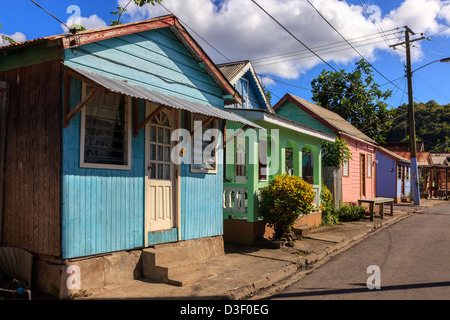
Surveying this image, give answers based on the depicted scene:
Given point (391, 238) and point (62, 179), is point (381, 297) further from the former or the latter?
point (391, 238)

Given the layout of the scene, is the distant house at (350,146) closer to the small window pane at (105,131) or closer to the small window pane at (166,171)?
the small window pane at (166,171)

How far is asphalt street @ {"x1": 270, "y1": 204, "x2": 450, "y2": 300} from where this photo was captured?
18.1ft

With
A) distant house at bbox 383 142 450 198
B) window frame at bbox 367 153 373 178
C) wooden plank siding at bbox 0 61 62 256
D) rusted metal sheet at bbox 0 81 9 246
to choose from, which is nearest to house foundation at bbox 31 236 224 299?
wooden plank siding at bbox 0 61 62 256

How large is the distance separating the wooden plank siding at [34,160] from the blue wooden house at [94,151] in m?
0.02

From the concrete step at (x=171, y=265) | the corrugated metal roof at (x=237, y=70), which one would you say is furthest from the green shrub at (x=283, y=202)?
the corrugated metal roof at (x=237, y=70)

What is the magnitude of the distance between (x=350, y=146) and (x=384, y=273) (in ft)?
41.6

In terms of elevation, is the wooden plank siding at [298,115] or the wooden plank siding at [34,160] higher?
the wooden plank siding at [298,115]

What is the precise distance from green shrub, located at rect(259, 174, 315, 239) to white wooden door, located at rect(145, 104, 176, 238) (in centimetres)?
286

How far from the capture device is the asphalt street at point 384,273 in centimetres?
553

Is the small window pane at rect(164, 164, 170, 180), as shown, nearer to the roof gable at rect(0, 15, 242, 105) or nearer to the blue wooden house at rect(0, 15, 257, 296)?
the blue wooden house at rect(0, 15, 257, 296)

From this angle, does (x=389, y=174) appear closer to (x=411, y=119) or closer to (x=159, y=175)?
(x=411, y=119)

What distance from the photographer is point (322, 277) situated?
6.64 metres

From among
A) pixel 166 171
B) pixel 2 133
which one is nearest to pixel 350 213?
pixel 166 171

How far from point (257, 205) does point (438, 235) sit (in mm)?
6105
